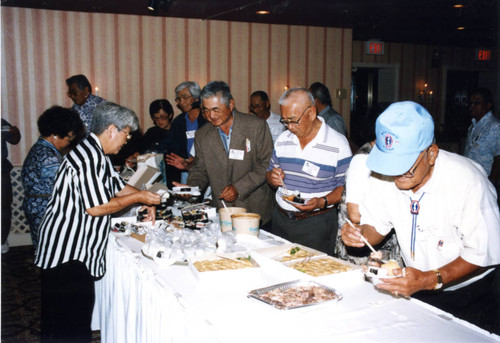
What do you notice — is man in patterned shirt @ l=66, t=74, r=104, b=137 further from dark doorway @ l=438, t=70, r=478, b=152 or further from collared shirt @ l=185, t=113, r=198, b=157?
dark doorway @ l=438, t=70, r=478, b=152

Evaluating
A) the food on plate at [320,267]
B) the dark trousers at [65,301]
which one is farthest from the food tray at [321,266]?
the dark trousers at [65,301]

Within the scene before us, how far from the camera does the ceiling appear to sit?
540 cm

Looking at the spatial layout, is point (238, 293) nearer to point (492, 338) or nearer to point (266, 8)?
point (492, 338)

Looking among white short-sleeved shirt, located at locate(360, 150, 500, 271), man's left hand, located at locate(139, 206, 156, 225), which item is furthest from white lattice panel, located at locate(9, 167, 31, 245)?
white short-sleeved shirt, located at locate(360, 150, 500, 271)

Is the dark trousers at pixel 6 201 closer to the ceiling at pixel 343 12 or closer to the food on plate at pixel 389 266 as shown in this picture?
the ceiling at pixel 343 12

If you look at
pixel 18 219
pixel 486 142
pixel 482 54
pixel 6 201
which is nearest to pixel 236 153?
pixel 486 142

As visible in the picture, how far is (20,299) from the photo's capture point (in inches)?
156

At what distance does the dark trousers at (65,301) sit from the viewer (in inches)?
89.7

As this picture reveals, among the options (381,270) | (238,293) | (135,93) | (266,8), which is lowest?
(238,293)

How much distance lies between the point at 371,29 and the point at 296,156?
533 centimetres

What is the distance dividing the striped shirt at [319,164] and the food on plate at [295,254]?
0.76 meters

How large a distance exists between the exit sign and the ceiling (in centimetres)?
63

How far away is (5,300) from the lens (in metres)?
3.92

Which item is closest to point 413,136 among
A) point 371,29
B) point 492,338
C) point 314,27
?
point 492,338
